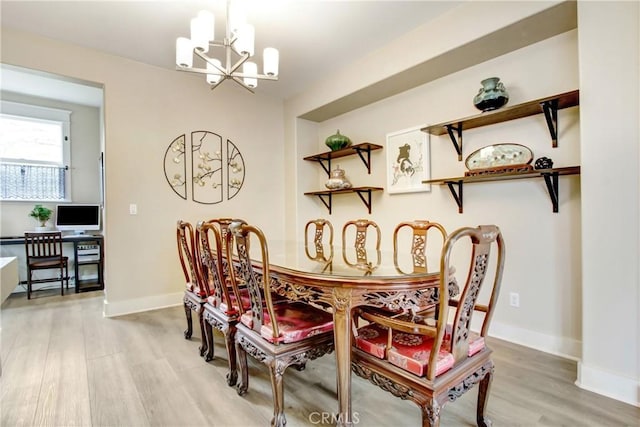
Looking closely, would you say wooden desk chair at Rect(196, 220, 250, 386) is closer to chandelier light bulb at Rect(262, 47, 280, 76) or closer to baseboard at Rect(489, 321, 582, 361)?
chandelier light bulb at Rect(262, 47, 280, 76)

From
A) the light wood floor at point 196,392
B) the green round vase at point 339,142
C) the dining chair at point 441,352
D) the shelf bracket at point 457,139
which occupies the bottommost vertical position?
the light wood floor at point 196,392

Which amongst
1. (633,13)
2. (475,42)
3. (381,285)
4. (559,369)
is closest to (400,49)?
(475,42)

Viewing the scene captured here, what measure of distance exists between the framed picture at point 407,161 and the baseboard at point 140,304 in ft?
9.08

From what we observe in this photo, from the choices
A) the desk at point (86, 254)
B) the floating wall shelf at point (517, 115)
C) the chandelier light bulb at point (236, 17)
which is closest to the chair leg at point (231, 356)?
the chandelier light bulb at point (236, 17)

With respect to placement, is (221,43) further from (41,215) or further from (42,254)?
(41,215)

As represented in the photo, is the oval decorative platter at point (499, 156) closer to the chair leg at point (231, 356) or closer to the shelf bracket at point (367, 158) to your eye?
the shelf bracket at point (367, 158)

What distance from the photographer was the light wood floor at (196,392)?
5.12 ft

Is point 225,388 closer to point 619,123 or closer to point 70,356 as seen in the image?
point 70,356

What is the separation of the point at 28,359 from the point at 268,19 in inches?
125

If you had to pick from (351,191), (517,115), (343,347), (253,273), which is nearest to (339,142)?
(351,191)

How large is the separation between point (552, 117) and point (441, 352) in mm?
1997

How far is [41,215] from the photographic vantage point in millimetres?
4301

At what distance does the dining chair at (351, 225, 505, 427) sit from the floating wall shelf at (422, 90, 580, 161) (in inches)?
56.5

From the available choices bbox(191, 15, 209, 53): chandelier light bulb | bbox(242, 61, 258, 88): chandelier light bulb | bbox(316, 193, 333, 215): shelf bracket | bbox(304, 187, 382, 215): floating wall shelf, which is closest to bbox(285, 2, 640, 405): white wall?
A: bbox(304, 187, 382, 215): floating wall shelf
